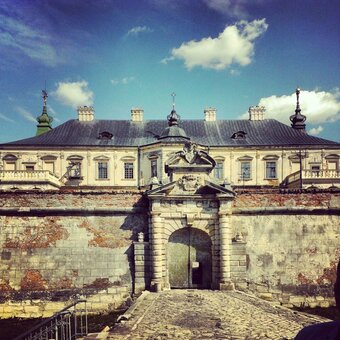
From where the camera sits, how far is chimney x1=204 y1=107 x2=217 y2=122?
37.4 meters

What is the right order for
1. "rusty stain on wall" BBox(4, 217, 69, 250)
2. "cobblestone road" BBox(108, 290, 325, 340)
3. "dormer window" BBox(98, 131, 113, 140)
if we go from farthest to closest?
1. "dormer window" BBox(98, 131, 113, 140)
2. "rusty stain on wall" BBox(4, 217, 69, 250)
3. "cobblestone road" BBox(108, 290, 325, 340)

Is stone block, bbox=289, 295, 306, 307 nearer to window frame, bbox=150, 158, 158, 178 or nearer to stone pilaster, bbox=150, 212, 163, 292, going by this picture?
stone pilaster, bbox=150, 212, 163, 292

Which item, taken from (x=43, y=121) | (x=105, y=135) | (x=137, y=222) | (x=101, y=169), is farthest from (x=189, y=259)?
(x=43, y=121)

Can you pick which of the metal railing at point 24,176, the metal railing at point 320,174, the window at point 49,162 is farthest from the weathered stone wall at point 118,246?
the window at point 49,162

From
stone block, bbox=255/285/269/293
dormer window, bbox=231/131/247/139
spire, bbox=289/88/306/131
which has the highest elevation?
spire, bbox=289/88/306/131

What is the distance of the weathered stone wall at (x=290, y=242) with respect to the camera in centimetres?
1495

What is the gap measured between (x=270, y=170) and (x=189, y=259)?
21188 mm

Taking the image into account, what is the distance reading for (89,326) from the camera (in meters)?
12.5

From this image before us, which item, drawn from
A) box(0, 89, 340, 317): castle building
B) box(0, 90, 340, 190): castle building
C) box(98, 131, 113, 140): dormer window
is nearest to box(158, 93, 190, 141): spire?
box(0, 90, 340, 190): castle building

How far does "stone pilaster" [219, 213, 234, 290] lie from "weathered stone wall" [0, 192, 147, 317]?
134 inches

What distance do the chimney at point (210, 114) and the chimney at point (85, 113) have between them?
12581 mm

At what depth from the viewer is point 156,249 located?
14.2 metres

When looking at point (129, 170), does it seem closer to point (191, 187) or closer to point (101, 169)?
point (101, 169)

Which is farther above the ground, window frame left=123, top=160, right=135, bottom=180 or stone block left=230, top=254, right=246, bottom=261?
window frame left=123, top=160, right=135, bottom=180
